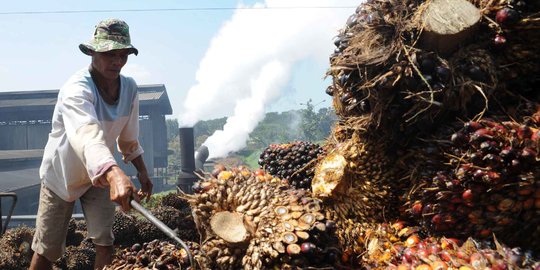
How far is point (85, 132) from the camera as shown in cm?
240

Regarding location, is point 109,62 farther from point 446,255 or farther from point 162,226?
point 446,255

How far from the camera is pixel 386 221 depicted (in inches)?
95.2

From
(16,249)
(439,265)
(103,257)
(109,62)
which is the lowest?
(16,249)

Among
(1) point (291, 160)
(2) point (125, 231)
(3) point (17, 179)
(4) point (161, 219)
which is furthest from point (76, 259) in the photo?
(3) point (17, 179)

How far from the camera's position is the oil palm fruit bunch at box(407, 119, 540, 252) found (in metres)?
1.91

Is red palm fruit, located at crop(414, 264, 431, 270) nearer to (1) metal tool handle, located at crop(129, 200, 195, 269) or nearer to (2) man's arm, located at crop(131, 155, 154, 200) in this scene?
(1) metal tool handle, located at crop(129, 200, 195, 269)

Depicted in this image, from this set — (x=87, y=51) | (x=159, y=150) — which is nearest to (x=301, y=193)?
(x=87, y=51)

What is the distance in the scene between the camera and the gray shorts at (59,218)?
3105mm

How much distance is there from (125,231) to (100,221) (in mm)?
1903

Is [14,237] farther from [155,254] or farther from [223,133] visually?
[223,133]

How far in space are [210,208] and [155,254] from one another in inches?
19.2

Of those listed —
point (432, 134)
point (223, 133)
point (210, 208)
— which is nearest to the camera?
point (432, 134)

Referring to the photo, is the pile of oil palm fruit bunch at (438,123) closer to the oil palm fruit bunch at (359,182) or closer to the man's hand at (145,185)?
the oil palm fruit bunch at (359,182)

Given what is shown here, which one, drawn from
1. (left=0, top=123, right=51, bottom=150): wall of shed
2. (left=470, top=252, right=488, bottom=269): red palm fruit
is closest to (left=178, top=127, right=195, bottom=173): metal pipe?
(left=470, top=252, right=488, bottom=269): red palm fruit
